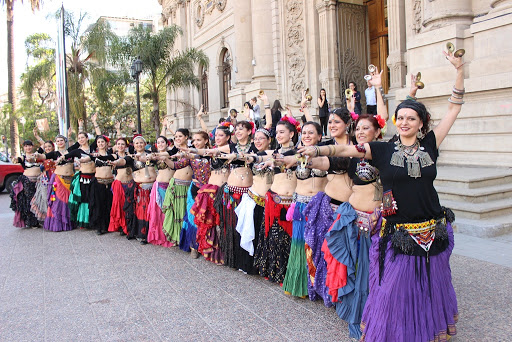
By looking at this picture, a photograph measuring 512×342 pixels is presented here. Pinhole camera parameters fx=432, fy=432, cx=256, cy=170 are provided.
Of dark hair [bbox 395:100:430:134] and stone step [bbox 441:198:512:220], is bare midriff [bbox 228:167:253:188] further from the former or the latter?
stone step [bbox 441:198:512:220]

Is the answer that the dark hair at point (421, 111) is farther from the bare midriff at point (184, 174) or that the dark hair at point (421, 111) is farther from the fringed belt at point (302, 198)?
the bare midriff at point (184, 174)

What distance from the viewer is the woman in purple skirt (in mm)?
2924

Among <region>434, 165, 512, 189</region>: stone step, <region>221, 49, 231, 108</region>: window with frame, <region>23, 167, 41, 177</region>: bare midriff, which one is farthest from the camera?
<region>221, 49, 231, 108</region>: window with frame

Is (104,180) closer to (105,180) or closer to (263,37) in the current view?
(105,180)

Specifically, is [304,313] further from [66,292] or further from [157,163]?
[157,163]

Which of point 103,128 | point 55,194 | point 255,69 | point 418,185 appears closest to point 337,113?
point 418,185

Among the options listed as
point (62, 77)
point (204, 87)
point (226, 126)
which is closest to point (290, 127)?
point (226, 126)

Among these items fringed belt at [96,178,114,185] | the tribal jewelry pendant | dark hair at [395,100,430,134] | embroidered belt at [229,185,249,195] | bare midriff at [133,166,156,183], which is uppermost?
dark hair at [395,100,430,134]

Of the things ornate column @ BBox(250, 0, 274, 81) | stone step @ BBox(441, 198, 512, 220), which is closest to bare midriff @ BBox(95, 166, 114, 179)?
stone step @ BBox(441, 198, 512, 220)

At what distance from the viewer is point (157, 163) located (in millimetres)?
6887

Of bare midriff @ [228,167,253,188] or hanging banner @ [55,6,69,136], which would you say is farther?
hanging banner @ [55,6,69,136]

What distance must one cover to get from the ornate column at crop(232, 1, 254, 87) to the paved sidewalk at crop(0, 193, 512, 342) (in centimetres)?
1247

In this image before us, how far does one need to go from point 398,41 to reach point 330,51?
317 centimetres

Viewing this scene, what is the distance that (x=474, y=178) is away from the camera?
22.4 ft
